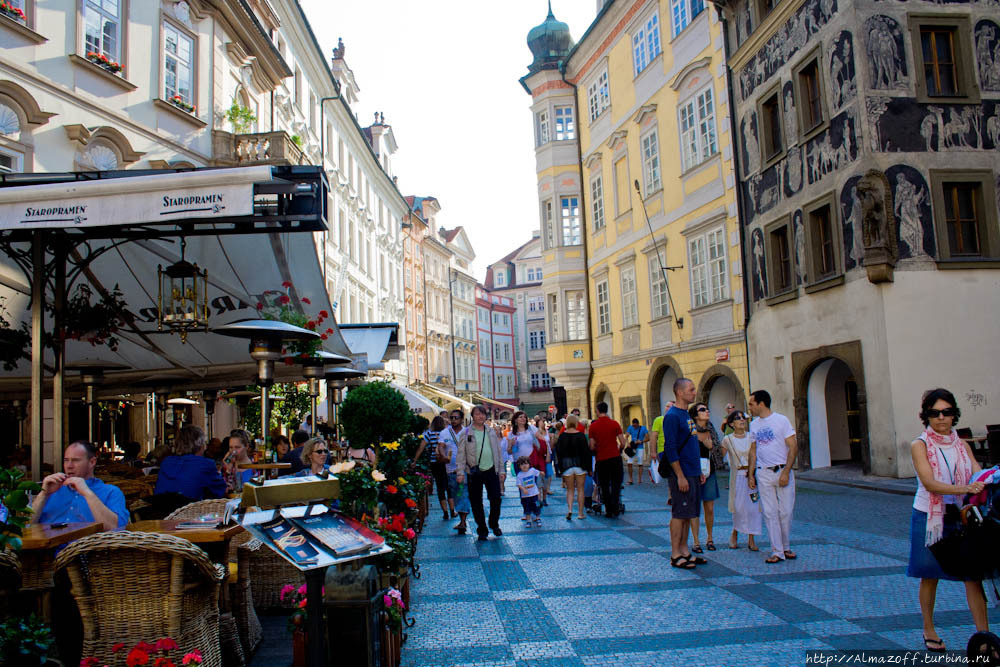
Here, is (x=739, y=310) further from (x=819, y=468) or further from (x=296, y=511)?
(x=296, y=511)

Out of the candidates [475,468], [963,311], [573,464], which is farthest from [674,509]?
[963,311]

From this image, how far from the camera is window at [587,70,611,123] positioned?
30.1 m

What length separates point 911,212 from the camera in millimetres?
16219

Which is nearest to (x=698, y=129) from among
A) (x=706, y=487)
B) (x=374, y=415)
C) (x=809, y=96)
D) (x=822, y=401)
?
(x=809, y=96)

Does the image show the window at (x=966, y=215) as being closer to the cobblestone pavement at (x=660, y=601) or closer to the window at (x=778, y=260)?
the window at (x=778, y=260)

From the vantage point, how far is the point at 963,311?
53.4ft

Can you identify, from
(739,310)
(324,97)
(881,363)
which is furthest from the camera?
(324,97)

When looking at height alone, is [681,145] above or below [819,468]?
above

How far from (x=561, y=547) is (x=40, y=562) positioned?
660 centimetres

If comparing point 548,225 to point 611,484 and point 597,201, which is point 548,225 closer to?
point 597,201

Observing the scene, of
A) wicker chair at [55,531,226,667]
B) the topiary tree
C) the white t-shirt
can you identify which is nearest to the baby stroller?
the white t-shirt

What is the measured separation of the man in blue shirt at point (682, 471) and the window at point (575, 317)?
2352 cm

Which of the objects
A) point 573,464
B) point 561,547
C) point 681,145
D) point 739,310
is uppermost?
point 681,145

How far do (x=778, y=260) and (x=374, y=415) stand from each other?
1109 cm
